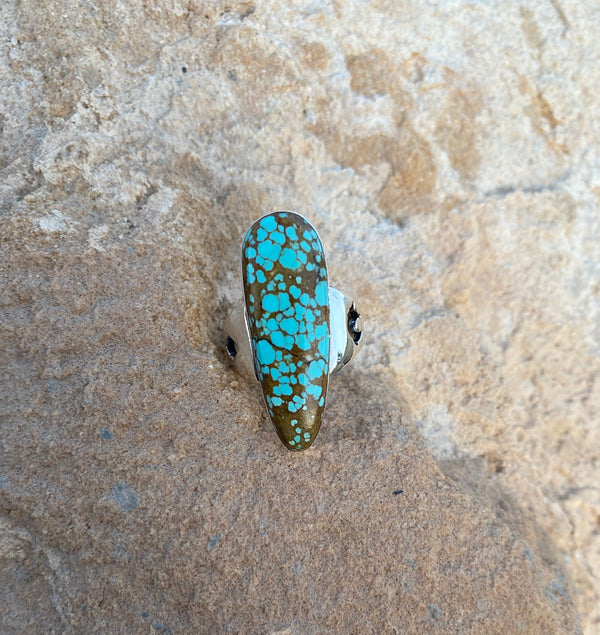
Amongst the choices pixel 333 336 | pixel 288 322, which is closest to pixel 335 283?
pixel 333 336

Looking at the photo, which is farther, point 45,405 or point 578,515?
point 578,515

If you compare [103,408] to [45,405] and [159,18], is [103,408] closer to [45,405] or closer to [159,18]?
[45,405]

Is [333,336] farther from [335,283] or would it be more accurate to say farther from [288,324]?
[335,283]

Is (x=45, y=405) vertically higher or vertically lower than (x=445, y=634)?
higher

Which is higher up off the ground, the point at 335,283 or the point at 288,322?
the point at 288,322

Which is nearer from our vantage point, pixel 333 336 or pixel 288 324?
pixel 288 324

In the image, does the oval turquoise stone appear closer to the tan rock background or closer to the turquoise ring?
the turquoise ring

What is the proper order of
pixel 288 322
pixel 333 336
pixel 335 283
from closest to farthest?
pixel 288 322
pixel 333 336
pixel 335 283

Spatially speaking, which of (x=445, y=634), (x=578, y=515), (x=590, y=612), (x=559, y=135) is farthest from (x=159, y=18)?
(x=590, y=612)
